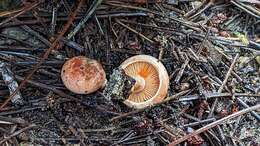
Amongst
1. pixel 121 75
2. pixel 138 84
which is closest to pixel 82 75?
pixel 121 75

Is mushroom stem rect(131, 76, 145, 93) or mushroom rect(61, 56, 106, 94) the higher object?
mushroom rect(61, 56, 106, 94)

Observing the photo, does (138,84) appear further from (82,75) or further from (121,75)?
(82,75)

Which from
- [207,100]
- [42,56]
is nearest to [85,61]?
[42,56]

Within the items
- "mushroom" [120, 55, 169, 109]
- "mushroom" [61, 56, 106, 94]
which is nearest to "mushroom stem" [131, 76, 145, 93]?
"mushroom" [120, 55, 169, 109]

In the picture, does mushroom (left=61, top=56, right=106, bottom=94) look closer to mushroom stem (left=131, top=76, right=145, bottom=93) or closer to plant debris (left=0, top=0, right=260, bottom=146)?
plant debris (left=0, top=0, right=260, bottom=146)

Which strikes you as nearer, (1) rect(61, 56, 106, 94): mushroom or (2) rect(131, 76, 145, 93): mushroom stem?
(1) rect(61, 56, 106, 94): mushroom

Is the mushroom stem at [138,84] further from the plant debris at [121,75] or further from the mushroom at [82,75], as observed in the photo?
the mushroom at [82,75]

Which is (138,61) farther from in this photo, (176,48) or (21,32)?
(21,32)
